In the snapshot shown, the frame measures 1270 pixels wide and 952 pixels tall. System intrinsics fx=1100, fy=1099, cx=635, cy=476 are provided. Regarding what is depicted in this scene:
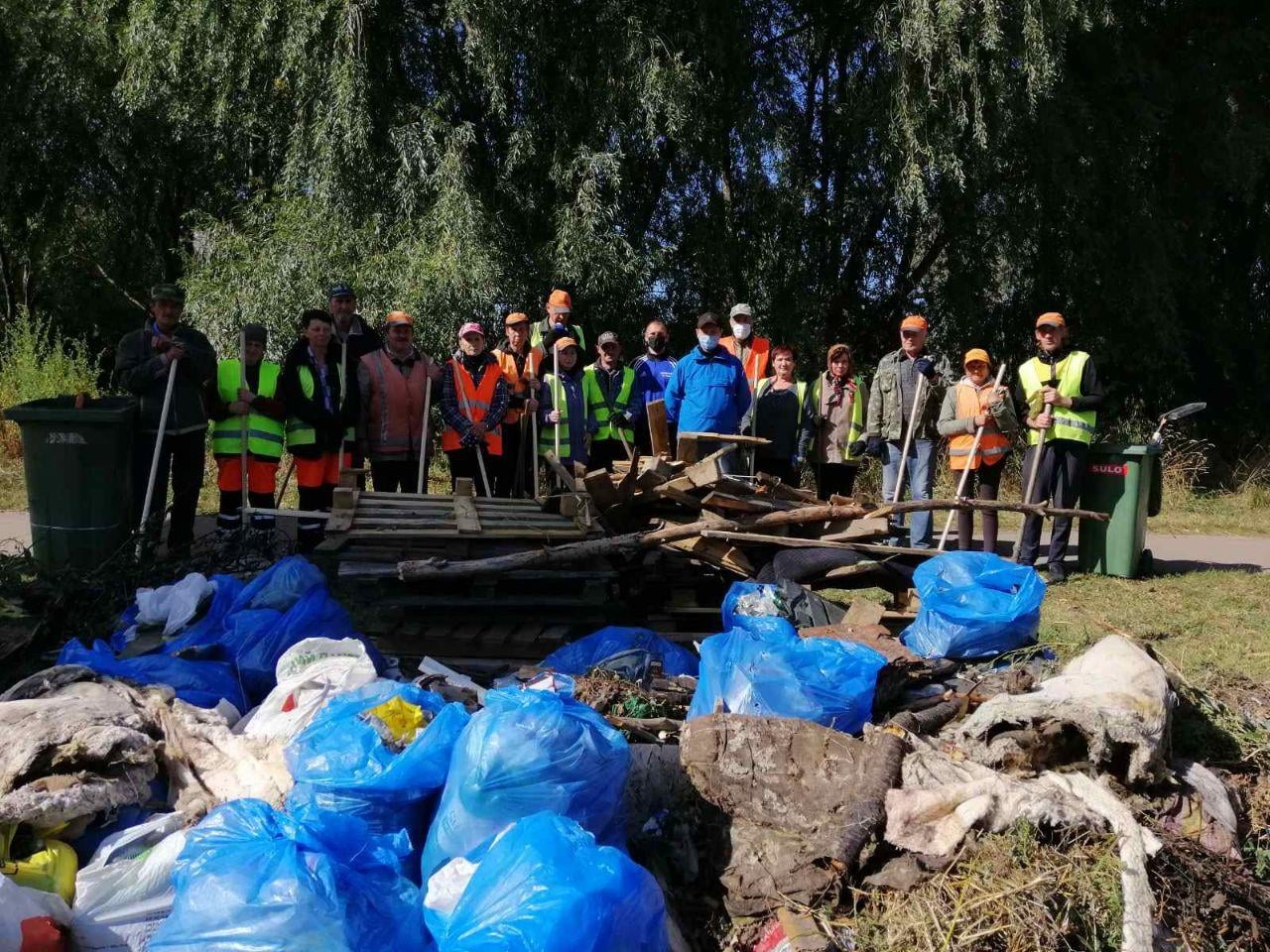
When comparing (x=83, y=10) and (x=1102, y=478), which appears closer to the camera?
(x=1102, y=478)

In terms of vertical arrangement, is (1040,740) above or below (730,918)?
above

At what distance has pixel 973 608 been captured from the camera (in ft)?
17.4

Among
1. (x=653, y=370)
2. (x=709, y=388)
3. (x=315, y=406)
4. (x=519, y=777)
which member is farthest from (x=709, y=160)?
(x=519, y=777)

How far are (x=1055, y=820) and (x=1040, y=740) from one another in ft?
1.70

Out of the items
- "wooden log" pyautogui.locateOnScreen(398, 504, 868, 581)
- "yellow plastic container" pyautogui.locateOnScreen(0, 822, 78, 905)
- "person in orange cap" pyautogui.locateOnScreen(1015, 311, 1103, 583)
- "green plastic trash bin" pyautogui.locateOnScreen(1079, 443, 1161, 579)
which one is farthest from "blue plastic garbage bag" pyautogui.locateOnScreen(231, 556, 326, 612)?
"green plastic trash bin" pyautogui.locateOnScreen(1079, 443, 1161, 579)

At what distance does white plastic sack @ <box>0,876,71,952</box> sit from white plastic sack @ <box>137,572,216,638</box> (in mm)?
2549

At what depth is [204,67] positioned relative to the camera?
11.4m

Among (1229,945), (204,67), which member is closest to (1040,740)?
(1229,945)

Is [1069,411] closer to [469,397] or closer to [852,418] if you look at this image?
[852,418]

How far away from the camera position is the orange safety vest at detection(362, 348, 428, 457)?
7875mm

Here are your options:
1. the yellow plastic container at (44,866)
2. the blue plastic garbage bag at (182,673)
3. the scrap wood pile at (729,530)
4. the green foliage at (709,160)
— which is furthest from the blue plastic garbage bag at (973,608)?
the green foliage at (709,160)

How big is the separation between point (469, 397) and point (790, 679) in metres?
4.39

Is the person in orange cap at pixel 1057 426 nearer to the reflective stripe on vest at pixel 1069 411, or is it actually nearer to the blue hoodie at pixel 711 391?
the reflective stripe on vest at pixel 1069 411

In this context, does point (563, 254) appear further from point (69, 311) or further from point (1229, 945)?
point (69, 311)
